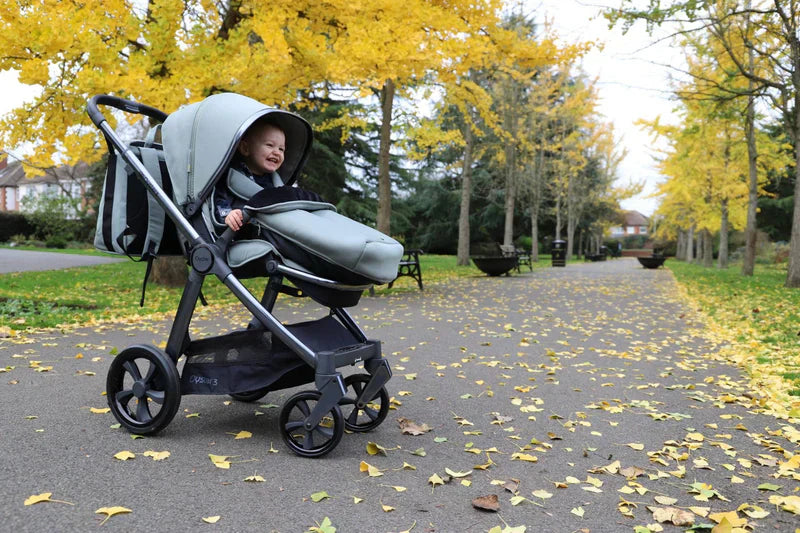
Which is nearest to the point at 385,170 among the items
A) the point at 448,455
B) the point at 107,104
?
the point at 107,104

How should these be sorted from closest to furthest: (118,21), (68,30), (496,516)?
1. (496,516)
2. (68,30)
3. (118,21)

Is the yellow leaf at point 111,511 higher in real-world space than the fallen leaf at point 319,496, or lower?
higher

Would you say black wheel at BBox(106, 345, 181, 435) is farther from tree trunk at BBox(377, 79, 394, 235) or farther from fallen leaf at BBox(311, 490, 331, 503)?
tree trunk at BBox(377, 79, 394, 235)

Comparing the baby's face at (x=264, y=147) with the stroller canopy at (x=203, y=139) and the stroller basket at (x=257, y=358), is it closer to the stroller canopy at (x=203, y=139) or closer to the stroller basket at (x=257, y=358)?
the stroller canopy at (x=203, y=139)

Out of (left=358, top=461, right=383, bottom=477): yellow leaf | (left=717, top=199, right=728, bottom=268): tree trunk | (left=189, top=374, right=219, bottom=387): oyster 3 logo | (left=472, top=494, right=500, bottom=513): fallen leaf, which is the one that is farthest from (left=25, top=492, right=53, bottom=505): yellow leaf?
(left=717, top=199, right=728, bottom=268): tree trunk

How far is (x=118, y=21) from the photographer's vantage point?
8.52m

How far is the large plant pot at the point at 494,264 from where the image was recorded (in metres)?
16.5

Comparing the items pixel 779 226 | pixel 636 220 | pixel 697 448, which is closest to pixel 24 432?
pixel 697 448

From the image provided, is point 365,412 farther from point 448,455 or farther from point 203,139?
point 203,139

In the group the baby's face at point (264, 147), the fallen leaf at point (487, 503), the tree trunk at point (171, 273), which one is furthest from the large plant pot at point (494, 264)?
the fallen leaf at point (487, 503)

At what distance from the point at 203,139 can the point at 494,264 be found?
1374cm

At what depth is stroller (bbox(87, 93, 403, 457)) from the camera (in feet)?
10.4

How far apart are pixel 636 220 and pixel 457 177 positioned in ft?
268

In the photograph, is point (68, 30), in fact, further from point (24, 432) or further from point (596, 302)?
point (596, 302)
